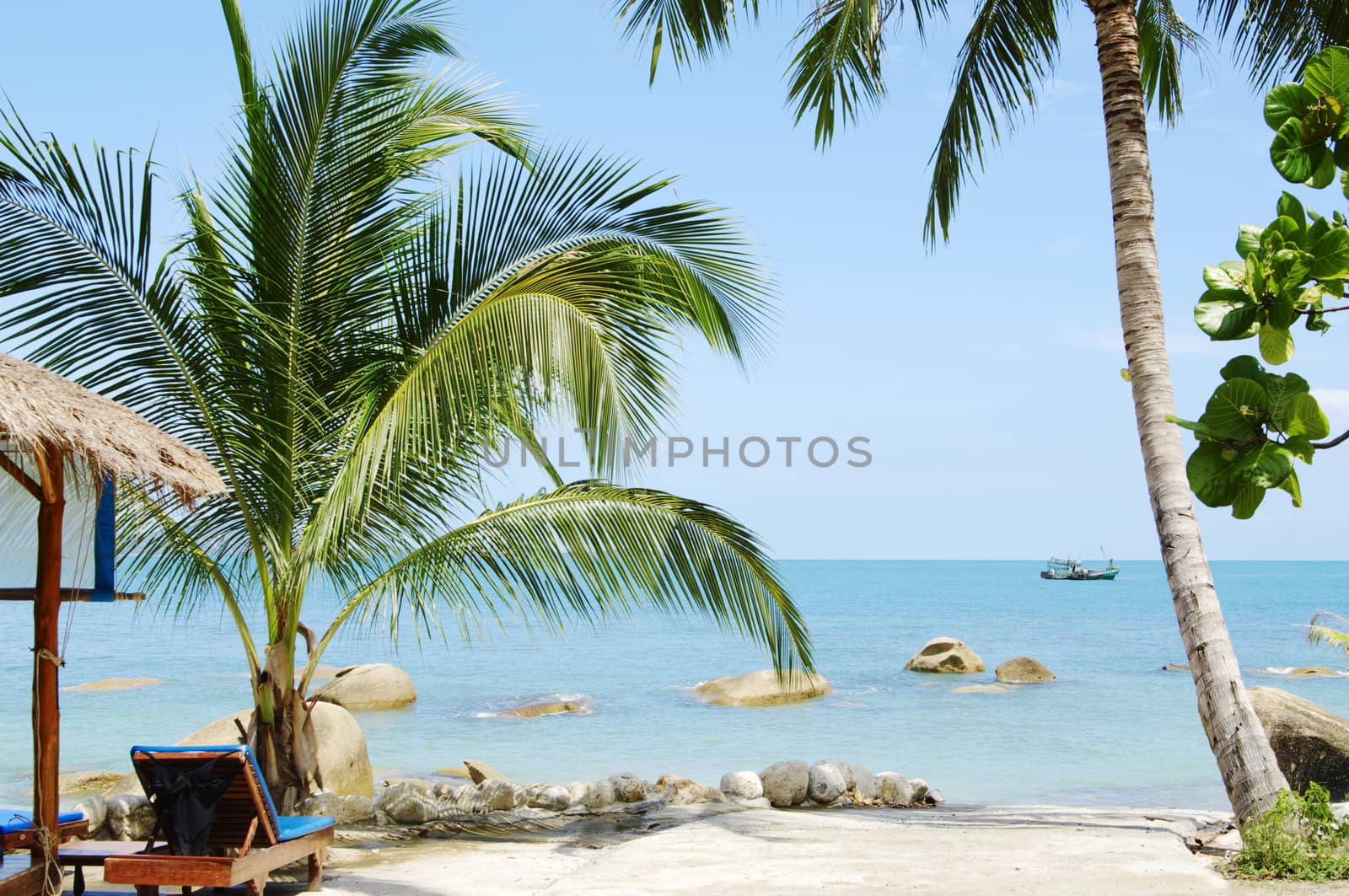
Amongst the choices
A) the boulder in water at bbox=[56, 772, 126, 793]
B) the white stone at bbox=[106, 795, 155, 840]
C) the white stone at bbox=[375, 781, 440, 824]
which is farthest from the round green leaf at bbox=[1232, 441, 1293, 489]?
the boulder in water at bbox=[56, 772, 126, 793]

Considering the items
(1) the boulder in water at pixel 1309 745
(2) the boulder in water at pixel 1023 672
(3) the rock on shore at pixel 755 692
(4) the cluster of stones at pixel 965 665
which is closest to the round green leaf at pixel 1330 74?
(1) the boulder in water at pixel 1309 745

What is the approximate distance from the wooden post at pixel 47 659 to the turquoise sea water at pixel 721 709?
5.29ft

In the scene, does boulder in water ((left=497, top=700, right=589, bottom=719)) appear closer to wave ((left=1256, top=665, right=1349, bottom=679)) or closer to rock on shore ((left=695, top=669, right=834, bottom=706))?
rock on shore ((left=695, top=669, right=834, bottom=706))

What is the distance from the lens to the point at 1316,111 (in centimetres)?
120

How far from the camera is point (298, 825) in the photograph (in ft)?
19.5

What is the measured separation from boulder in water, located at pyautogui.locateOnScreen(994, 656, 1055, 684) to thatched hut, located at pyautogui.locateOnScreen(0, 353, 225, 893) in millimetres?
21158

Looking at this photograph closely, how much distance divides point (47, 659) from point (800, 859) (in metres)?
4.19

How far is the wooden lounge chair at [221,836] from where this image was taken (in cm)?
525

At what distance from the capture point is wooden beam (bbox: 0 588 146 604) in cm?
579

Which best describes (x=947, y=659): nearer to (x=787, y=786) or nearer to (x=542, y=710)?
(x=542, y=710)

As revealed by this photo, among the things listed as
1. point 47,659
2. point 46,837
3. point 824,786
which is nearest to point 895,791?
point 824,786

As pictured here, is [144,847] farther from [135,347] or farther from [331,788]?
[331,788]

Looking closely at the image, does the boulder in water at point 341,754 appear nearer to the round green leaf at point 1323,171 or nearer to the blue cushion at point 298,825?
the blue cushion at point 298,825

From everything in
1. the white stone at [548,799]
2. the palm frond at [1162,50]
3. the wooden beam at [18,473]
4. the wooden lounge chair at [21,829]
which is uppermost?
the palm frond at [1162,50]
